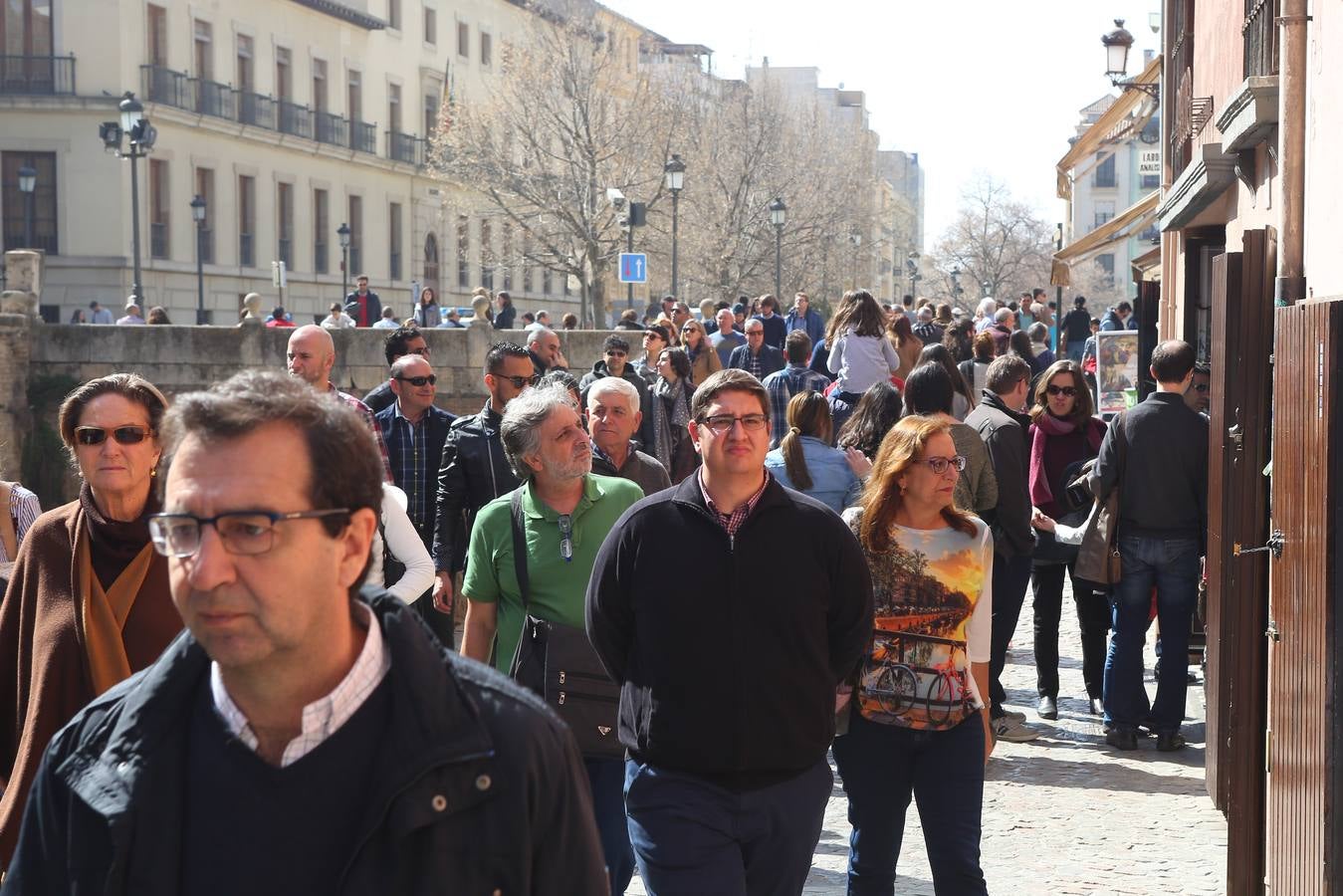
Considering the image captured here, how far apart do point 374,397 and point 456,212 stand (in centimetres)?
4566

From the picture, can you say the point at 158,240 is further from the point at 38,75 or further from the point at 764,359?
the point at 764,359

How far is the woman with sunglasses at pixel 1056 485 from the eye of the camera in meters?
8.95

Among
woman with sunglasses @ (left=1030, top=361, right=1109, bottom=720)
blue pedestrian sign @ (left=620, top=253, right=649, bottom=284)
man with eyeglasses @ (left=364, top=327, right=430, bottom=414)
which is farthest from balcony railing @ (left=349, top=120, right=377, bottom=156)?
woman with sunglasses @ (left=1030, top=361, right=1109, bottom=720)

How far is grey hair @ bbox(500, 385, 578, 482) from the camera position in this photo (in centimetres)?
520

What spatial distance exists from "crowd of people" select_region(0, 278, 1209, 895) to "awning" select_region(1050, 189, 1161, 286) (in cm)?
938

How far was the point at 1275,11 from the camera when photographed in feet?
27.7

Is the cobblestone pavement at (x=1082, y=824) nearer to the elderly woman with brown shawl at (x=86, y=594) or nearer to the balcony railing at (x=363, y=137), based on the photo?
the elderly woman with brown shawl at (x=86, y=594)

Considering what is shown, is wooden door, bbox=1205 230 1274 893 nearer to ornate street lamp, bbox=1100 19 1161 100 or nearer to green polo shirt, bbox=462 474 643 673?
green polo shirt, bbox=462 474 643 673

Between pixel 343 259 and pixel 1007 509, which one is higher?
pixel 343 259

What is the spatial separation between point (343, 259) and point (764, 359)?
33.8 metres

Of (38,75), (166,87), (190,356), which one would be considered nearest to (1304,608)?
(190,356)

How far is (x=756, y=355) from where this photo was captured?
1589cm

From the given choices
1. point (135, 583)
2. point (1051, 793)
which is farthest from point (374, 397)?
point (135, 583)

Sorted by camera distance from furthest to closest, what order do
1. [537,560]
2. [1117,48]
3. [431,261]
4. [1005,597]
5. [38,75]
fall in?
1. [431,261]
2. [38,75]
3. [1117,48]
4. [1005,597]
5. [537,560]
